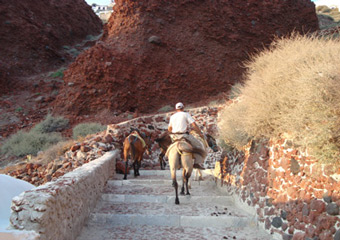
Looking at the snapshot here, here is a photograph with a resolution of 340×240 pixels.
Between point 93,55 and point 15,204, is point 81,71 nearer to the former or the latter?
point 93,55

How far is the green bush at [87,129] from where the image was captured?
16.9 meters

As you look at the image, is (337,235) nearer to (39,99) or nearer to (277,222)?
(277,222)

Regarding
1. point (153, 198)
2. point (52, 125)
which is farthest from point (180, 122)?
point (52, 125)

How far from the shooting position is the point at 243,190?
634cm

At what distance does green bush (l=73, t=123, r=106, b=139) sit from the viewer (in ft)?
55.5

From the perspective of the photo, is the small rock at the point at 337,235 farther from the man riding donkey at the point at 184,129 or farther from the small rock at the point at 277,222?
the man riding donkey at the point at 184,129

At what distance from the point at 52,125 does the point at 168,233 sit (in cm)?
1560

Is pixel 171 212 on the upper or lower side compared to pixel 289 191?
lower

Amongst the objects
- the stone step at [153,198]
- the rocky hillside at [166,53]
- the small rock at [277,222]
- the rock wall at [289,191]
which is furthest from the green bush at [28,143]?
the small rock at [277,222]

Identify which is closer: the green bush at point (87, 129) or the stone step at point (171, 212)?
the stone step at point (171, 212)

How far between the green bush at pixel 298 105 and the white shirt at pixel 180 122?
3.02 feet

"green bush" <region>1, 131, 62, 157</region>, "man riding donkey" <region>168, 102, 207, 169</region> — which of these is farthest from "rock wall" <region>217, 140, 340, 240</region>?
"green bush" <region>1, 131, 62, 157</region>

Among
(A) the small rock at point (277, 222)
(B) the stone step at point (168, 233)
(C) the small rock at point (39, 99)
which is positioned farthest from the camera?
(C) the small rock at point (39, 99)

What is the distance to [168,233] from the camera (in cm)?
531
